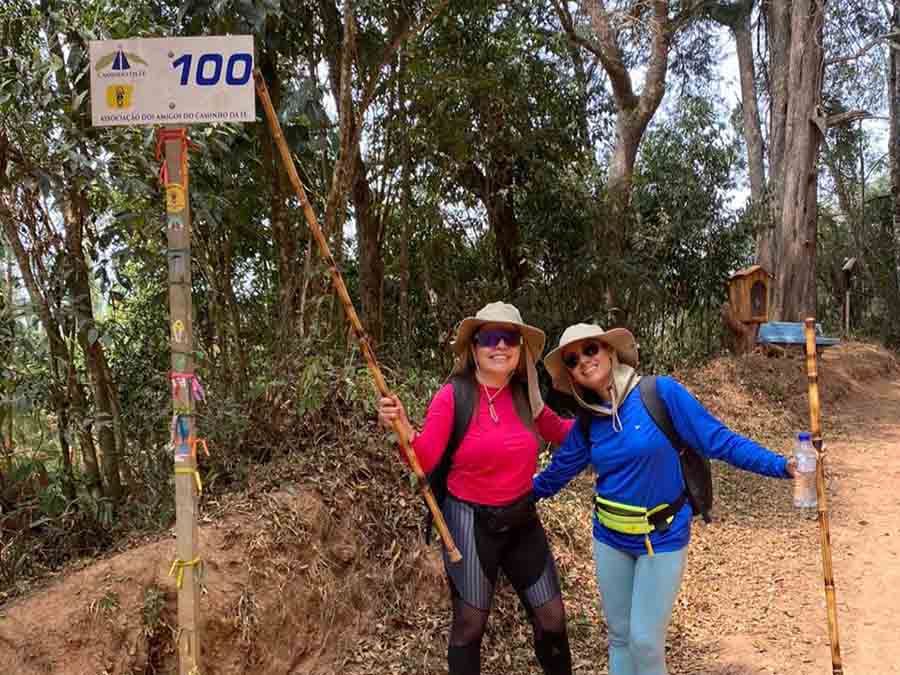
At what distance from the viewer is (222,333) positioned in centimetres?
483

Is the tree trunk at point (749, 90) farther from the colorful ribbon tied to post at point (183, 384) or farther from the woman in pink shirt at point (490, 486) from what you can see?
the colorful ribbon tied to post at point (183, 384)

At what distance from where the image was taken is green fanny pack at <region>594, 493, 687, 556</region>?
104 inches

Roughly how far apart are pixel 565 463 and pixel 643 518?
397mm

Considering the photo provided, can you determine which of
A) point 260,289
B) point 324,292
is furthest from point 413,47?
point 324,292

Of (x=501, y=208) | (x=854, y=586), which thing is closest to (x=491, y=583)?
(x=854, y=586)

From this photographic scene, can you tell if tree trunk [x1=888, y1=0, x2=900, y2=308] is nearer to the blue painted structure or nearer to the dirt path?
the blue painted structure

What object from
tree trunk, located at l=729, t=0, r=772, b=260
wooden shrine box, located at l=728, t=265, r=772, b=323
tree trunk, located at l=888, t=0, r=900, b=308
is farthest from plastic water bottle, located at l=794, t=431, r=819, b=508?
tree trunk, located at l=888, t=0, r=900, b=308

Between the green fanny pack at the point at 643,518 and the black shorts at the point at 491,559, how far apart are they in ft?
1.23

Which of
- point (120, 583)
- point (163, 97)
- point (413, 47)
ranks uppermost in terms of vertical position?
point (413, 47)

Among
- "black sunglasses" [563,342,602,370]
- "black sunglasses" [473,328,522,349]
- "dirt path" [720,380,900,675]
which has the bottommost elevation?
"dirt path" [720,380,900,675]

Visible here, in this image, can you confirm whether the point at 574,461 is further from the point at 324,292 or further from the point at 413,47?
the point at 413,47

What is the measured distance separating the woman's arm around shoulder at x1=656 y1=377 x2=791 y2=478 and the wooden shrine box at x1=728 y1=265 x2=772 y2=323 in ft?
28.8

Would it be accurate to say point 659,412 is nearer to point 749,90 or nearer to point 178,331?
point 178,331

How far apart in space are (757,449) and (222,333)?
3.43 m
